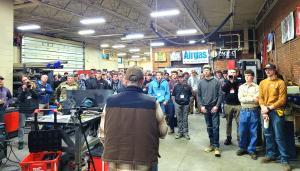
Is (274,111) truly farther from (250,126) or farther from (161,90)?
(161,90)

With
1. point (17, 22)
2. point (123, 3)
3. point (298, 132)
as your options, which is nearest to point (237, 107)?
point (298, 132)

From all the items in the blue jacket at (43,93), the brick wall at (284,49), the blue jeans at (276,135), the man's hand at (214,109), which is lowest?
the blue jeans at (276,135)

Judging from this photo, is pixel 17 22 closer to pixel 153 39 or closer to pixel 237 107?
pixel 153 39

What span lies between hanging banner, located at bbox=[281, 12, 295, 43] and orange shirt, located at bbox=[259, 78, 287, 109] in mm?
3002

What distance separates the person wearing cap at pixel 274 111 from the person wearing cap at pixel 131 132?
2.65 m

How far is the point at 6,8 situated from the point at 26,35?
5.73 meters

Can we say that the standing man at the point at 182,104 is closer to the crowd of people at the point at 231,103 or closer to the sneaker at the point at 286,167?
the crowd of people at the point at 231,103

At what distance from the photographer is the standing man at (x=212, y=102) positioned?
179 inches

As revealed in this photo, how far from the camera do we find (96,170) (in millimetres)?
3346

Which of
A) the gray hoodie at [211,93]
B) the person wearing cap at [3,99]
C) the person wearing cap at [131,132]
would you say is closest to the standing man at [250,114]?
the gray hoodie at [211,93]

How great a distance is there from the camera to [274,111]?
3.92 meters

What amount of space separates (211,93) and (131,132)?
2.94 metres

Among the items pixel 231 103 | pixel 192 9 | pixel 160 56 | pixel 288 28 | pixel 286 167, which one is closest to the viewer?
pixel 286 167

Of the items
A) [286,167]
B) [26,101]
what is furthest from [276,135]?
[26,101]
